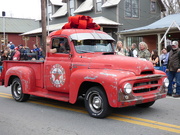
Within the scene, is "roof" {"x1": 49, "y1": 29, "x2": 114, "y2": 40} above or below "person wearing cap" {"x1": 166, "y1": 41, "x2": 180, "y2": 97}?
above

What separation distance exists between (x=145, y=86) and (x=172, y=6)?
27.2 m

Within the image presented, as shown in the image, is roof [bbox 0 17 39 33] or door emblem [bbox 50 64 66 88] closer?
door emblem [bbox 50 64 66 88]

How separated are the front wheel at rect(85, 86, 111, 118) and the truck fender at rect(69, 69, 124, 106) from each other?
22 centimetres

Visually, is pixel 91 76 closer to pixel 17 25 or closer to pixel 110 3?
pixel 110 3

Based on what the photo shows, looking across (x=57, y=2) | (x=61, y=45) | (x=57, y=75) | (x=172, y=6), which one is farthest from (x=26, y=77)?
(x=172, y=6)

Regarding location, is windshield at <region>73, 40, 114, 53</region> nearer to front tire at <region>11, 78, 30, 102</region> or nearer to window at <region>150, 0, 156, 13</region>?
front tire at <region>11, 78, 30, 102</region>

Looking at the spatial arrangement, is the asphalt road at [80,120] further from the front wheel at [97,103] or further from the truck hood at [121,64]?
the truck hood at [121,64]

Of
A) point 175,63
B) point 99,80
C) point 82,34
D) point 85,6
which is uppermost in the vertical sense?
point 85,6

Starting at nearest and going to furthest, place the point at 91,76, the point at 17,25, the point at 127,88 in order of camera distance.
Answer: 1. the point at 127,88
2. the point at 91,76
3. the point at 17,25

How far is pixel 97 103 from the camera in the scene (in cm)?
633

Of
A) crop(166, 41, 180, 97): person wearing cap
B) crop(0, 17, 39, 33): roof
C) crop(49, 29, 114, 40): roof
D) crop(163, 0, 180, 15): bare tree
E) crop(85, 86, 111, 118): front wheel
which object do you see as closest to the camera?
crop(85, 86, 111, 118): front wheel

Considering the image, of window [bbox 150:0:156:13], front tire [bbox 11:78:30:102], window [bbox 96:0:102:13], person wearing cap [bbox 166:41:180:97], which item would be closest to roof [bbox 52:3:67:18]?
window [bbox 96:0:102:13]

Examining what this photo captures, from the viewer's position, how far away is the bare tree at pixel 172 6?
30391 mm

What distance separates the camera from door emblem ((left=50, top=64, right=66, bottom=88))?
7.14 meters
